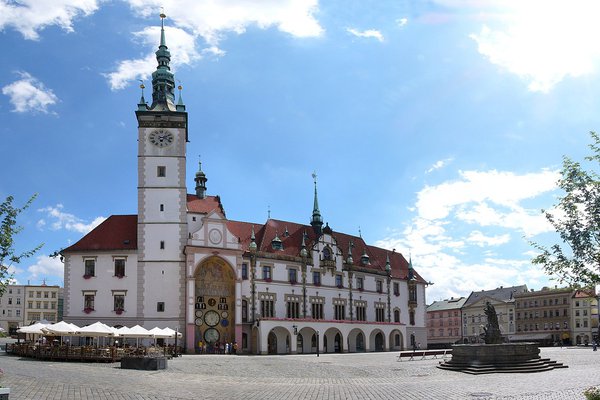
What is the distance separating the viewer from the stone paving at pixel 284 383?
72.4ft

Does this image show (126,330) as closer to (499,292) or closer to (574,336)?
(574,336)

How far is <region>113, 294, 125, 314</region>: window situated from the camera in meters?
57.0

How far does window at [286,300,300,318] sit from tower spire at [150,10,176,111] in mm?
21817

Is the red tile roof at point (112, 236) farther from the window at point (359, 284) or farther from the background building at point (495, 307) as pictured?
the background building at point (495, 307)

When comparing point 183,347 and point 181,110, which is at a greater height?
point 181,110

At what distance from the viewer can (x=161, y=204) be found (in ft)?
194

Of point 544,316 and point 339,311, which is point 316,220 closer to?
point 339,311

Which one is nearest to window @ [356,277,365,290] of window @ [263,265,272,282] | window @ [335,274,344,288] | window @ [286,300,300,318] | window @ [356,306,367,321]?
window @ [356,306,367,321]

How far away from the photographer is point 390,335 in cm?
7619

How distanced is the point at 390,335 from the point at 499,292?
6367 cm

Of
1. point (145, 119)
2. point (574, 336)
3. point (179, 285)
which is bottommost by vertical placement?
point (574, 336)

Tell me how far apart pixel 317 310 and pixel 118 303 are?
21.1 meters

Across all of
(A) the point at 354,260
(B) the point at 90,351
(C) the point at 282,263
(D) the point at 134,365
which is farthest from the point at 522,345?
(A) the point at 354,260

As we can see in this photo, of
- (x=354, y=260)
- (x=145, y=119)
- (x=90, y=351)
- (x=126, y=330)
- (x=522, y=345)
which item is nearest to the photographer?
(x=522, y=345)
